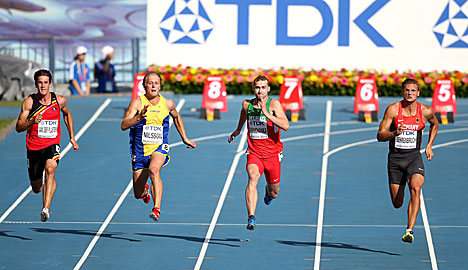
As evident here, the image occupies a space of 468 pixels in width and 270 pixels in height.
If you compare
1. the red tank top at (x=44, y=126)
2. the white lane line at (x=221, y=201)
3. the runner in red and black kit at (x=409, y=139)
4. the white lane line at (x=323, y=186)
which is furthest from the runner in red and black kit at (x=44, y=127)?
the runner in red and black kit at (x=409, y=139)

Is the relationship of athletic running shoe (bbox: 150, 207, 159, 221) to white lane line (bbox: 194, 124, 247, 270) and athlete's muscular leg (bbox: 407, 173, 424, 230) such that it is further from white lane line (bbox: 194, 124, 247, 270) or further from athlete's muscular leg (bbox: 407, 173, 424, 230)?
athlete's muscular leg (bbox: 407, 173, 424, 230)

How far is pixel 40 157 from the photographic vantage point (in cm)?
1216

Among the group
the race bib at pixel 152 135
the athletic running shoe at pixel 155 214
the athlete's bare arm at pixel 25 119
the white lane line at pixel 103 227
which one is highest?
the athlete's bare arm at pixel 25 119

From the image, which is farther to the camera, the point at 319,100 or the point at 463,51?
the point at 463,51

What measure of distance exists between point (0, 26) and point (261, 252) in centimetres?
2192

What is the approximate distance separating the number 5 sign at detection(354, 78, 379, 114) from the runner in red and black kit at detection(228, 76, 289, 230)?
32.9ft

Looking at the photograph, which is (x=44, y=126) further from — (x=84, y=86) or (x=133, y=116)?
(x=84, y=86)

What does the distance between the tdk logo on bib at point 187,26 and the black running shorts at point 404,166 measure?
1588 centimetres

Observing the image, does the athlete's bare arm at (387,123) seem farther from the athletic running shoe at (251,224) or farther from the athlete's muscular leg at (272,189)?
the athletic running shoe at (251,224)

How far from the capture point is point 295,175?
670 inches

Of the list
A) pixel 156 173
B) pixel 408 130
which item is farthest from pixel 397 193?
pixel 156 173

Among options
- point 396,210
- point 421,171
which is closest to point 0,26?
point 396,210

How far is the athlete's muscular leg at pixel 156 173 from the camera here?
38.4ft

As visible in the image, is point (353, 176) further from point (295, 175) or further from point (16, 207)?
point (16, 207)
